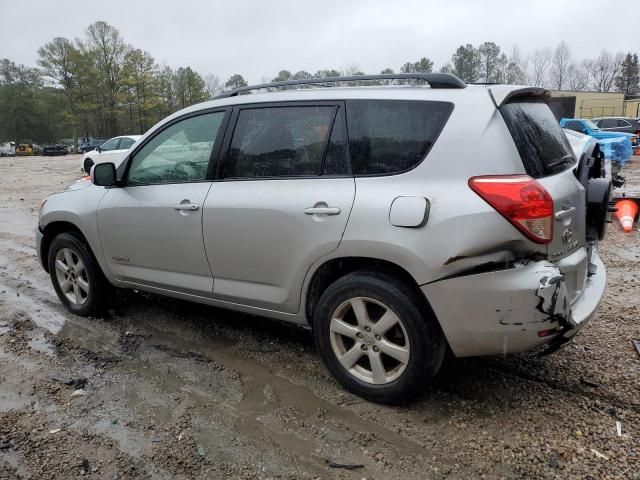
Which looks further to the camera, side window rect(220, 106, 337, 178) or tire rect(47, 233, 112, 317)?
tire rect(47, 233, 112, 317)

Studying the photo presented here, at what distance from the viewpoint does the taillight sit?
2.38 m

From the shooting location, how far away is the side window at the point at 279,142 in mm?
3049

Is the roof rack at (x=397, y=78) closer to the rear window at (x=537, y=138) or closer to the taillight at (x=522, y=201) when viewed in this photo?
the rear window at (x=537, y=138)

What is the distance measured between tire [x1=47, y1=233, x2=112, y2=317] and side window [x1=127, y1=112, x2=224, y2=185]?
2.86 feet

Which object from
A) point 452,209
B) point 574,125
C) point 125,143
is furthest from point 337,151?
point 125,143

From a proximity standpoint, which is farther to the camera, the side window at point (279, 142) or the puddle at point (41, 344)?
the puddle at point (41, 344)

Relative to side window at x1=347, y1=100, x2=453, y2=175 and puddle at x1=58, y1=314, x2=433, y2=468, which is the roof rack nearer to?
side window at x1=347, y1=100, x2=453, y2=175

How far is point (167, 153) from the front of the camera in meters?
3.76

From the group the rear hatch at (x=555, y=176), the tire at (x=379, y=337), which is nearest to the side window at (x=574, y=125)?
the rear hatch at (x=555, y=176)

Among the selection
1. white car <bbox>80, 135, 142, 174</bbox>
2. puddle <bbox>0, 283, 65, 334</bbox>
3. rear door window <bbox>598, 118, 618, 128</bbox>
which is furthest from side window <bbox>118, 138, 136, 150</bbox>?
rear door window <bbox>598, 118, 618, 128</bbox>

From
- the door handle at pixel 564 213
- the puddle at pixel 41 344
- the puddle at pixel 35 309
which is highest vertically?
the door handle at pixel 564 213

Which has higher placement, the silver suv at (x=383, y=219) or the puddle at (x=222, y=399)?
the silver suv at (x=383, y=219)

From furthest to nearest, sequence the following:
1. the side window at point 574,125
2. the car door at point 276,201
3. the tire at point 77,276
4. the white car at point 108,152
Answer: the white car at point 108,152 < the side window at point 574,125 < the tire at point 77,276 < the car door at point 276,201

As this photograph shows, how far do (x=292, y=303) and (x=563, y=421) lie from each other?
1645mm
